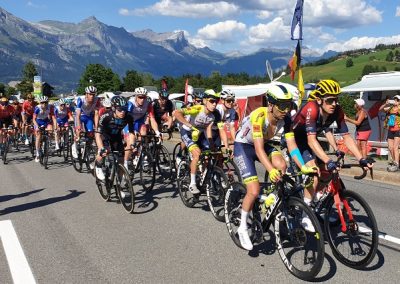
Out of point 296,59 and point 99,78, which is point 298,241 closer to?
point 296,59

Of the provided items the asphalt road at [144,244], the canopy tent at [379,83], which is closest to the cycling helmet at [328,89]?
the asphalt road at [144,244]

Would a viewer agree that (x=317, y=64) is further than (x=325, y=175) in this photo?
Yes

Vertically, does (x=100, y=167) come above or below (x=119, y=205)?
above

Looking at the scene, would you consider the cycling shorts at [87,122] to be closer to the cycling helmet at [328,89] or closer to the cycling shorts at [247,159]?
the cycling shorts at [247,159]

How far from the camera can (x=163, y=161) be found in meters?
9.91

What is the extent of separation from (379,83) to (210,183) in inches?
486

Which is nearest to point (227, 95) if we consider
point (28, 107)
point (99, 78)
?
point (28, 107)

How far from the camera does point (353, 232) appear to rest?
191 inches

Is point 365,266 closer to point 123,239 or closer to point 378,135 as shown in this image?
point 123,239

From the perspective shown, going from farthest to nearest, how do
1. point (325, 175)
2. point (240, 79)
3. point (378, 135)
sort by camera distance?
1. point (240, 79)
2. point (378, 135)
3. point (325, 175)

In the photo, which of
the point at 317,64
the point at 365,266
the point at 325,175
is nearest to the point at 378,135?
the point at 325,175

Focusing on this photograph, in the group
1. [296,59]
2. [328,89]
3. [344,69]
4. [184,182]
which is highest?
[296,59]

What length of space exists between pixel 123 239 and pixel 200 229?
118 centimetres

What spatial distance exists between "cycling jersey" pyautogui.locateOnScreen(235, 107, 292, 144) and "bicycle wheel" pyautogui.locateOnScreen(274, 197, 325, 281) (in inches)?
35.9
